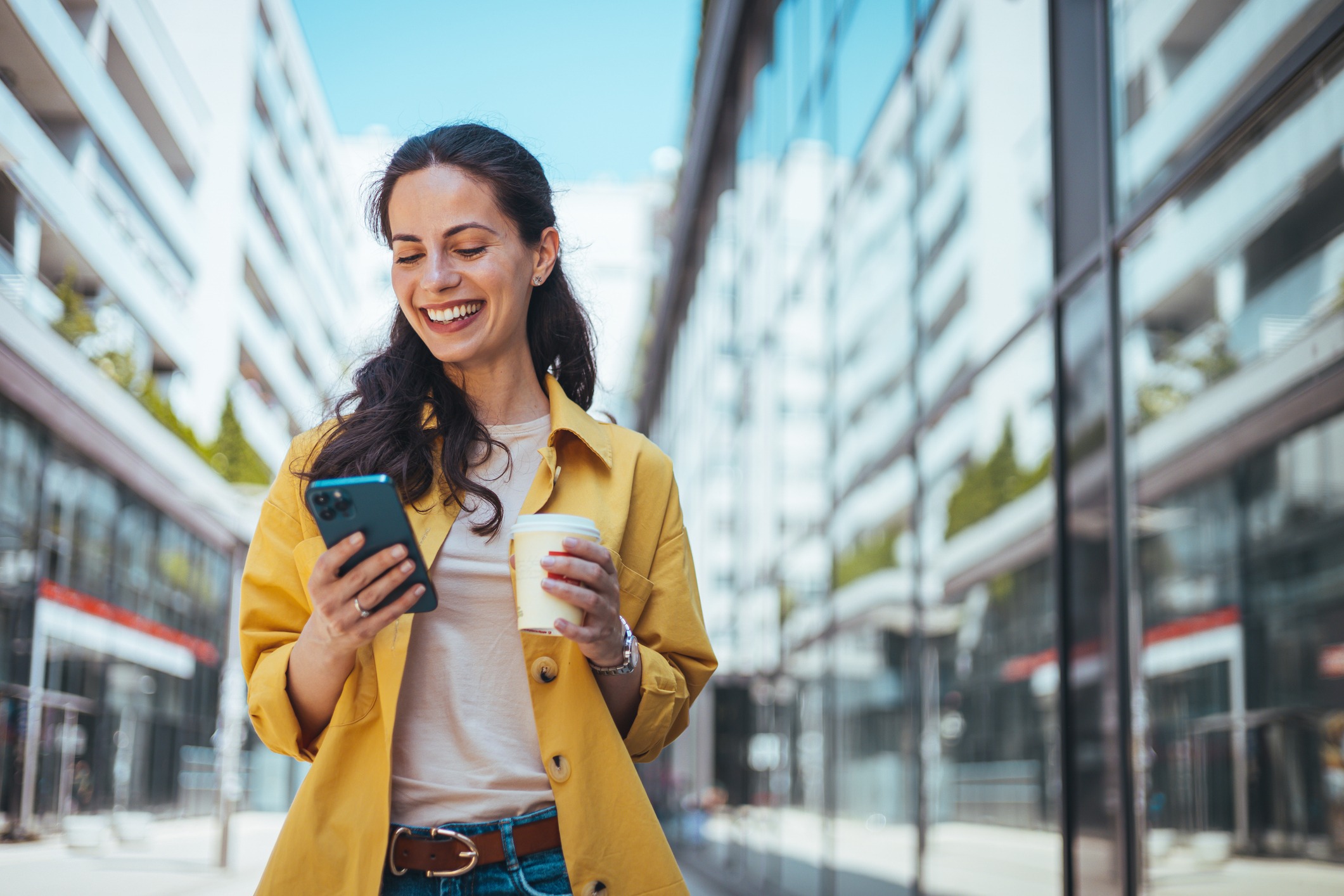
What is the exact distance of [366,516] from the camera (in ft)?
4.45

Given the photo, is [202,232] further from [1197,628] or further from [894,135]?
[1197,628]

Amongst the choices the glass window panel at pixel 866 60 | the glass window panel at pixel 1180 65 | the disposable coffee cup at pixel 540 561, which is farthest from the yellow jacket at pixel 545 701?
the glass window panel at pixel 866 60

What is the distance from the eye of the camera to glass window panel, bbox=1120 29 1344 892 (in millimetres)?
2734

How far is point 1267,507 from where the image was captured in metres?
3.01

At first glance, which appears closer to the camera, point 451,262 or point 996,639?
point 451,262

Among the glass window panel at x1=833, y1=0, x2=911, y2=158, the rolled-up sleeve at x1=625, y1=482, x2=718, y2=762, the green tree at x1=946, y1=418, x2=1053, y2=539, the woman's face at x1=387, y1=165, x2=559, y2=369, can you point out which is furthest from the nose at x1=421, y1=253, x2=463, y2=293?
the glass window panel at x1=833, y1=0, x2=911, y2=158

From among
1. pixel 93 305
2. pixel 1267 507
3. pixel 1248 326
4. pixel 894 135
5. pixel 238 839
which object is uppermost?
pixel 894 135

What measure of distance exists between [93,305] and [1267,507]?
540 cm

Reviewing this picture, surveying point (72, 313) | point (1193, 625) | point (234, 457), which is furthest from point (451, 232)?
point (234, 457)

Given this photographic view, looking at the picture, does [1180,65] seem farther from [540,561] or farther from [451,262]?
[540,561]

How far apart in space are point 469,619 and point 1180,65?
9.28 feet

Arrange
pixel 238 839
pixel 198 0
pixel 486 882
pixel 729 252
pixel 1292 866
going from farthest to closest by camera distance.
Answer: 1. pixel 729 252
2. pixel 238 839
3. pixel 198 0
4. pixel 1292 866
5. pixel 486 882

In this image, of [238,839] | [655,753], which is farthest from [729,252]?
[655,753]

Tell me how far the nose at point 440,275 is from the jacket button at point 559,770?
64cm
